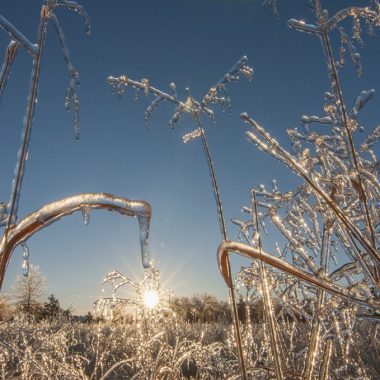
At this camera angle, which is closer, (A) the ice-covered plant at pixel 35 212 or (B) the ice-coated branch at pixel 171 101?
(A) the ice-covered plant at pixel 35 212

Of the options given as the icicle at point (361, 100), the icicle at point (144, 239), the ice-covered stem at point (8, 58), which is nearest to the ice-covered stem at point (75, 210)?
the icicle at point (144, 239)

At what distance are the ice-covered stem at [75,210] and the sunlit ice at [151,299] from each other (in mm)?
3236

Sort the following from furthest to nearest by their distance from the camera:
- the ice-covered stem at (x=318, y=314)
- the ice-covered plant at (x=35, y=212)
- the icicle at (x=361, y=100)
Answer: the ice-covered stem at (x=318, y=314) < the icicle at (x=361, y=100) < the ice-covered plant at (x=35, y=212)

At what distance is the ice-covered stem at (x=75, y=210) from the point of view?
1.85 feet

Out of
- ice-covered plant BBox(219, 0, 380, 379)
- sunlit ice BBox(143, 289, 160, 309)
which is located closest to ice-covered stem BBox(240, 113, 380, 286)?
ice-covered plant BBox(219, 0, 380, 379)

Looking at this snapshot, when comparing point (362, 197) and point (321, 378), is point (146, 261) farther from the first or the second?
point (321, 378)

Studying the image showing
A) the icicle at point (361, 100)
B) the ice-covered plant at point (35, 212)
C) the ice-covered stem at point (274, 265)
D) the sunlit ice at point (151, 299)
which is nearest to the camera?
the ice-covered plant at point (35, 212)

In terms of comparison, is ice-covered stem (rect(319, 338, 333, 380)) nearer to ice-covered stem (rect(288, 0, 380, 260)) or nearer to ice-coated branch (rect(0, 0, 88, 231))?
ice-covered stem (rect(288, 0, 380, 260))

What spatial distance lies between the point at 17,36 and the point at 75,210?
0.30 m

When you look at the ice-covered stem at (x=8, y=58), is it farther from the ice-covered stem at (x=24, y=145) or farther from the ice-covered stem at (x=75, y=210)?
the ice-covered stem at (x=75, y=210)

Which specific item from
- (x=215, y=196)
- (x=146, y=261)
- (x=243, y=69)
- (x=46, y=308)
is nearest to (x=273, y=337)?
(x=215, y=196)

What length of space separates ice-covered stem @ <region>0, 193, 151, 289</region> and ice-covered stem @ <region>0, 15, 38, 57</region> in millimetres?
258

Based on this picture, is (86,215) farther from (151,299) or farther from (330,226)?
(151,299)

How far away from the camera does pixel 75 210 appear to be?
599 mm
